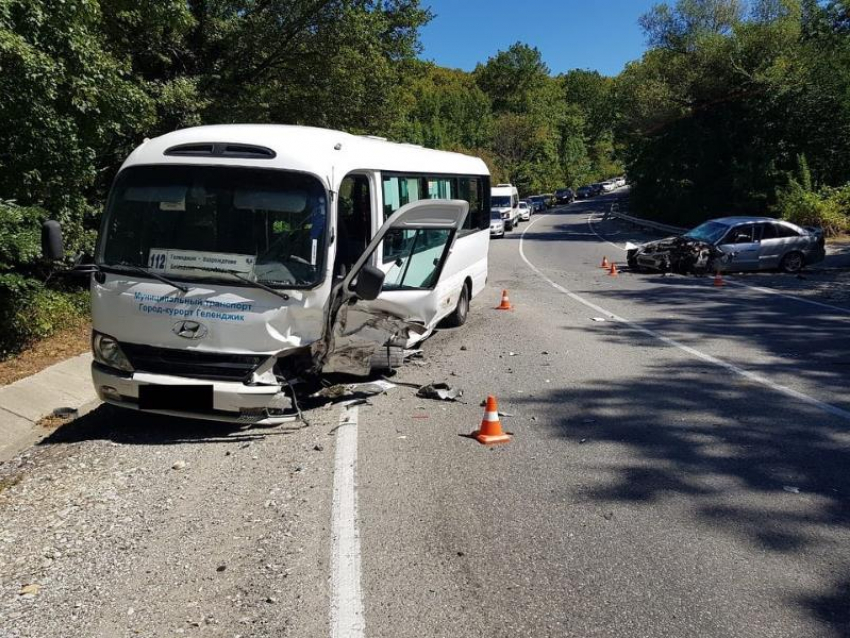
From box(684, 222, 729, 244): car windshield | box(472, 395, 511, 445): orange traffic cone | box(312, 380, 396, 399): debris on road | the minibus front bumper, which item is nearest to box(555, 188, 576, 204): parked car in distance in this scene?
box(684, 222, 729, 244): car windshield

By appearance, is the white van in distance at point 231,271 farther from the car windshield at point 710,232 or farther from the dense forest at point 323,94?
the car windshield at point 710,232

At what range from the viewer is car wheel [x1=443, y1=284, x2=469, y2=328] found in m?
11.9

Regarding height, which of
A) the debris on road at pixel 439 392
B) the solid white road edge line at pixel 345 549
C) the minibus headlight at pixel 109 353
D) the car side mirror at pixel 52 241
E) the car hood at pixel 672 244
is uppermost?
the car side mirror at pixel 52 241

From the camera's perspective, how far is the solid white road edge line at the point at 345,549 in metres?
3.61

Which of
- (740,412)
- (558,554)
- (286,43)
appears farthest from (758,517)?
(286,43)

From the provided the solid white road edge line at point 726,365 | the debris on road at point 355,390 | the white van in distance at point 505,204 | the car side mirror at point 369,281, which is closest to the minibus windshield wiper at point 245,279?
the car side mirror at point 369,281

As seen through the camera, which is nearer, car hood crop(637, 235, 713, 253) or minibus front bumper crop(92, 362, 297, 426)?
minibus front bumper crop(92, 362, 297, 426)

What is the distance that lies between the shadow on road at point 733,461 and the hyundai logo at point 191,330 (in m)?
3.17

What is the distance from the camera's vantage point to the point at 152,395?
20.1ft

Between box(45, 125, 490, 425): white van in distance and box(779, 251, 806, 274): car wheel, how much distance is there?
16.3 meters

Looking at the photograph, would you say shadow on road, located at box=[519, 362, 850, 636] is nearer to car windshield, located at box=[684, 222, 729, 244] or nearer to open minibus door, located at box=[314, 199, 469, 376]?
open minibus door, located at box=[314, 199, 469, 376]

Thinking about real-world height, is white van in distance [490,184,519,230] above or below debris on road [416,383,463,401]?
above

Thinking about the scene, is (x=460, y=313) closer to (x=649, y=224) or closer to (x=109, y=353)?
(x=109, y=353)

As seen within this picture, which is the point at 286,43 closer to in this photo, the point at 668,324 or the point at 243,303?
the point at 668,324
